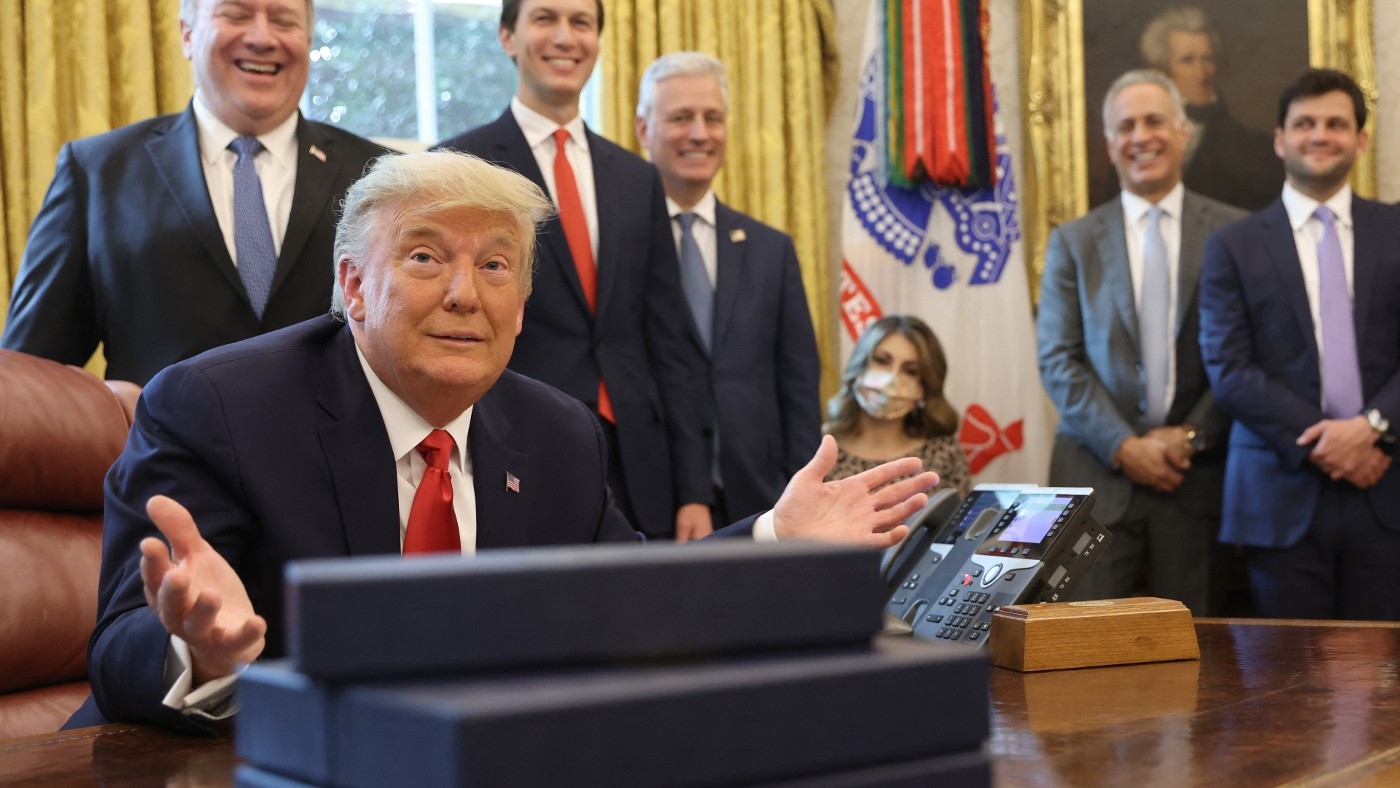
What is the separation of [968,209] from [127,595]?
186 inches

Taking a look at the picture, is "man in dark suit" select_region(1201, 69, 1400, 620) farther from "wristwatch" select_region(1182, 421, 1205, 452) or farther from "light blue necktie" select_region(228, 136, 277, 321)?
"light blue necktie" select_region(228, 136, 277, 321)

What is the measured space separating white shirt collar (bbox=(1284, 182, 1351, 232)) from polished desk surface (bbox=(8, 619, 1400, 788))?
2776 mm

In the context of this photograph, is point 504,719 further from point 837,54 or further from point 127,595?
point 837,54

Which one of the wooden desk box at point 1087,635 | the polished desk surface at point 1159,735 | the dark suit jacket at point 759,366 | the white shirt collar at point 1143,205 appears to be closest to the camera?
the polished desk surface at point 1159,735

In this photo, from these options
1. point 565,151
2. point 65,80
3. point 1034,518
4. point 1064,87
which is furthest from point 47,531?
point 1064,87

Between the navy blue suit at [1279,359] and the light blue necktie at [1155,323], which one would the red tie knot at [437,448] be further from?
the light blue necktie at [1155,323]

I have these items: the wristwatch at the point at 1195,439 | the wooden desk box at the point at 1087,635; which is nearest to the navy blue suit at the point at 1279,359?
the wristwatch at the point at 1195,439

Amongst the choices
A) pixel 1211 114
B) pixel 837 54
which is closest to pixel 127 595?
pixel 837 54

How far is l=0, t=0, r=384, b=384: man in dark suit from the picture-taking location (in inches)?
→ 109

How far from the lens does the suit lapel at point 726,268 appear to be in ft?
13.3

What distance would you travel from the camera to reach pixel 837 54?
5824 millimetres

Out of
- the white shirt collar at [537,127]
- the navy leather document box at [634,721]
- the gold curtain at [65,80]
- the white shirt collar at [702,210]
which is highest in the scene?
the gold curtain at [65,80]

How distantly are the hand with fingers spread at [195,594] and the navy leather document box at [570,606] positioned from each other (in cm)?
59

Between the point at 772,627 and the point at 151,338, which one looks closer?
the point at 772,627
